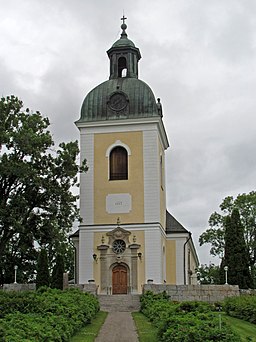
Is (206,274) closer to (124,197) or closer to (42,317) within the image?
(124,197)

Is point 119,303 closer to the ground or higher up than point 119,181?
closer to the ground

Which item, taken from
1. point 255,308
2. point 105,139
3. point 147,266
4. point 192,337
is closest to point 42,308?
point 192,337

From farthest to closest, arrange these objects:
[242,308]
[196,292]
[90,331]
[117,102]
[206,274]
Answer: [206,274], [117,102], [196,292], [242,308], [90,331]

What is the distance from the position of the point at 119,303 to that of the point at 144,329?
10.0 m

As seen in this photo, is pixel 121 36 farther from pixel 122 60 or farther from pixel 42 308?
pixel 42 308

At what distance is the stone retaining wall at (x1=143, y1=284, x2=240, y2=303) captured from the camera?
2805 cm

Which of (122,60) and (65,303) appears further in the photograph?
(122,60)

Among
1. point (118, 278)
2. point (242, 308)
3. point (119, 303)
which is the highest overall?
point (118, 278)

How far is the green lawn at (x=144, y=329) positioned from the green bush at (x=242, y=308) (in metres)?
3.31

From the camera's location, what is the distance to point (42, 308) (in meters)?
17.0

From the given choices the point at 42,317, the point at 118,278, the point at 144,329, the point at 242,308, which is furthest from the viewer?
the point at 118,278

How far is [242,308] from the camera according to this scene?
74.1 feet

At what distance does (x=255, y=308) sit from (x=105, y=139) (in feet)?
53.8

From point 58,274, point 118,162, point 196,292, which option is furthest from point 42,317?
point 58,274
